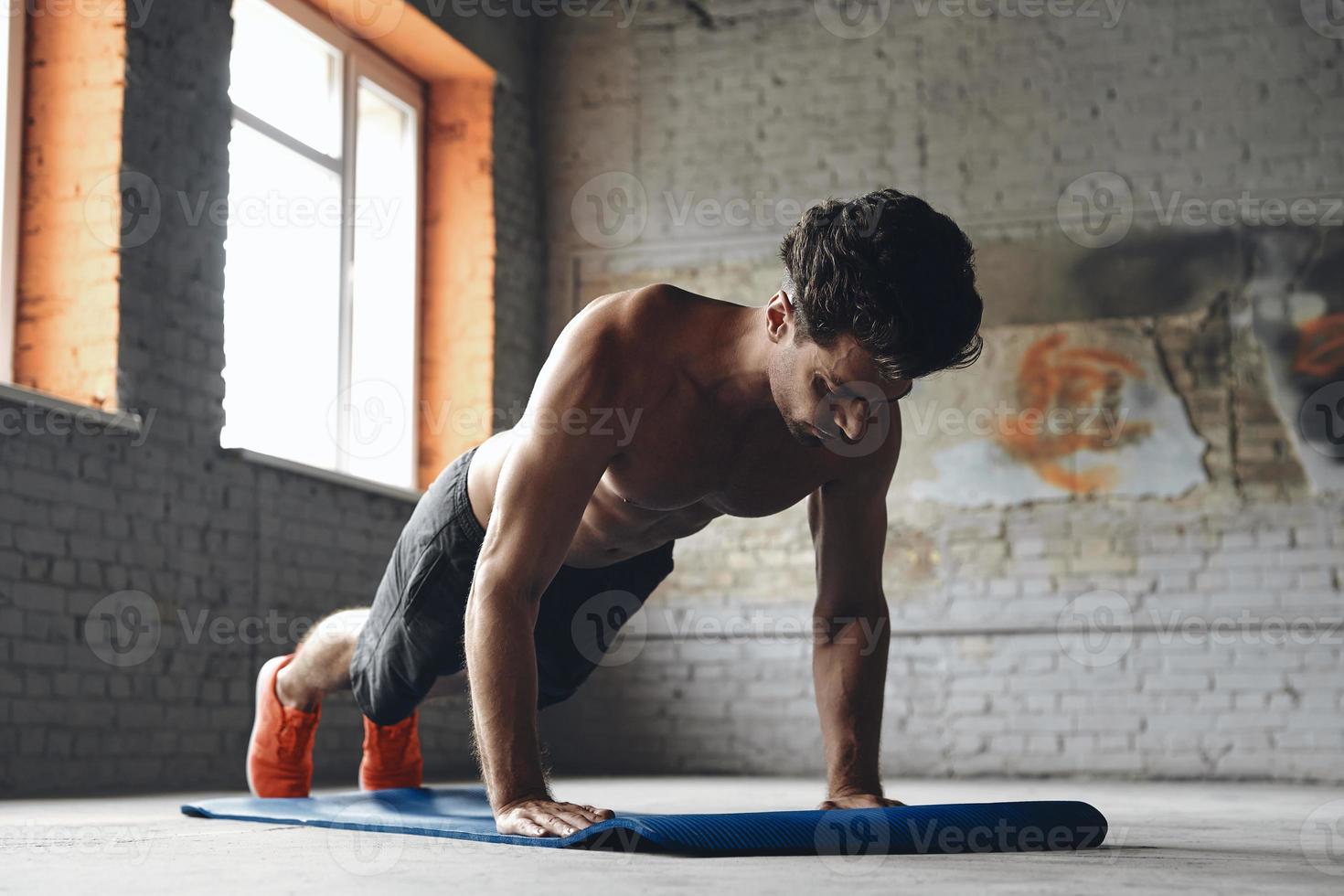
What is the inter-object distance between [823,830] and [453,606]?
2.99 ft

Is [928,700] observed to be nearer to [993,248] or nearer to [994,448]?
[994,448]

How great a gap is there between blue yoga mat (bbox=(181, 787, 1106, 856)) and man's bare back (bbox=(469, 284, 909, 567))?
508 millimetres

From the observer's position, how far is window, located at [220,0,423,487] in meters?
5.22

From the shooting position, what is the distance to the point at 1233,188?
593 centimetres

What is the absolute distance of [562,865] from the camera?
1.82 meters

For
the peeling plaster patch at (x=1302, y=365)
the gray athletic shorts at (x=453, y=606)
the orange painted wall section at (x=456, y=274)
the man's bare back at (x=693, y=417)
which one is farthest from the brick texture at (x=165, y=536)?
the peeling plaster patch at (x=1302, y=365)

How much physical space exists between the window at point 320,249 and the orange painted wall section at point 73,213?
23.8 inches

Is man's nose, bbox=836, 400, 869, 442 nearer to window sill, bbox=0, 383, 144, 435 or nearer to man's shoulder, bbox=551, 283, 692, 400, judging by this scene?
man's shoulder, bbox=551, 283, 692, 400

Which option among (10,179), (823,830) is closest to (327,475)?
(10,179)

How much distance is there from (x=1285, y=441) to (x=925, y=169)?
187 centimetres

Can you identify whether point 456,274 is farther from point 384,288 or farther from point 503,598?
point 503,598

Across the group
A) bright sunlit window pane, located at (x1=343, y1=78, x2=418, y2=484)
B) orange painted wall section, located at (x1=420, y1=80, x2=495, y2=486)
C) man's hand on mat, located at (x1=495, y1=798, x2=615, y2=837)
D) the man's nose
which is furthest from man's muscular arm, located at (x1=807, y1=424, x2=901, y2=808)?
orange painted wall section, located at (x1=420, y1=80, x2=495, y2=486)

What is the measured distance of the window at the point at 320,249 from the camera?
17.1ft

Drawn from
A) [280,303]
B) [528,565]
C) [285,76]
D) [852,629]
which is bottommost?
[852,629]
